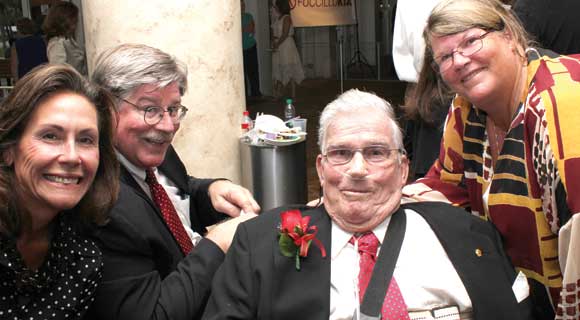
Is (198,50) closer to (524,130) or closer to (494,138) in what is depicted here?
(494,138)

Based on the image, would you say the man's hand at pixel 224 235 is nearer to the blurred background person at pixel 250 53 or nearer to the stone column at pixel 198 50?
the stone column at pixel 198 50

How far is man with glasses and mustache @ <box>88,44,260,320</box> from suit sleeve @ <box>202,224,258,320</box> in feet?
0.17

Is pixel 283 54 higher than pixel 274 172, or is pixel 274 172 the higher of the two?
pixel 283 54

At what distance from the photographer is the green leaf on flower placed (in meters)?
2.22

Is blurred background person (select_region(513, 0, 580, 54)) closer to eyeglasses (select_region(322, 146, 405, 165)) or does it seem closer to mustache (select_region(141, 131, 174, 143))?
eyeglasses (select_region(322, 146, 405, 165))

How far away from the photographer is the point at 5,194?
1.85m

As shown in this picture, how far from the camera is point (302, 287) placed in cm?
224

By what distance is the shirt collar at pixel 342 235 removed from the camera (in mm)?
2338

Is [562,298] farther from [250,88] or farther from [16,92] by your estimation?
[250,88]

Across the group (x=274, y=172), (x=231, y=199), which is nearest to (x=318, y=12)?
(x=274, y=172)

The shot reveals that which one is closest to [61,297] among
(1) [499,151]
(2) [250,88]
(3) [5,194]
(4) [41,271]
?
(4) [41,271]

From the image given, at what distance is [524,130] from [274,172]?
3220 millimetres

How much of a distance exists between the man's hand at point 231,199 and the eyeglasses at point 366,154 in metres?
0.55

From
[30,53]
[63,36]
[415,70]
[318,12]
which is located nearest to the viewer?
[415,70]
